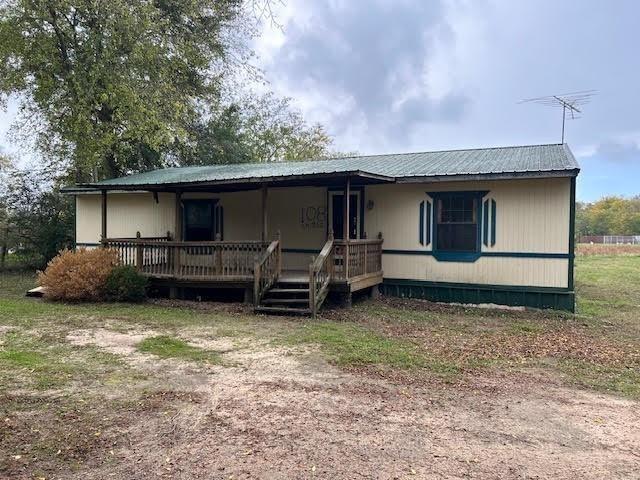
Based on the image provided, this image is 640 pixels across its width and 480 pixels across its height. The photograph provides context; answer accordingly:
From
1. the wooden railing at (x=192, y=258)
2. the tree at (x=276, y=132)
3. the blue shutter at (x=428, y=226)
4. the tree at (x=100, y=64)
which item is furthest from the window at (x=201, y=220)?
the tree at (x=276, y=132)

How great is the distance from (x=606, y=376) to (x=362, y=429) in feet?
11.3

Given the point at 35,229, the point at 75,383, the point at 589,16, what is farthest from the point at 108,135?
the point at 589,16

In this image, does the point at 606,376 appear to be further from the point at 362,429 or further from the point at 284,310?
the point at 284,310

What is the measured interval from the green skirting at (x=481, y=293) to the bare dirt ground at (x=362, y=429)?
4.86 metres

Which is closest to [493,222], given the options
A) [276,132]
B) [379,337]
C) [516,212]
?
[516,212]

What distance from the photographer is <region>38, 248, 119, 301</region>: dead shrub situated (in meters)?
10.8

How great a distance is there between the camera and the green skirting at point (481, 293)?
1016cm

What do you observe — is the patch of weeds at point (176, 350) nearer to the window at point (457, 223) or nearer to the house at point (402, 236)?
the house at point (402, 236)

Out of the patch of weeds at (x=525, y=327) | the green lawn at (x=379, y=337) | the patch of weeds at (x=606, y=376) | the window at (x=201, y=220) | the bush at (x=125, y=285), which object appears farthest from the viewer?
the window at (x=201, y=220)

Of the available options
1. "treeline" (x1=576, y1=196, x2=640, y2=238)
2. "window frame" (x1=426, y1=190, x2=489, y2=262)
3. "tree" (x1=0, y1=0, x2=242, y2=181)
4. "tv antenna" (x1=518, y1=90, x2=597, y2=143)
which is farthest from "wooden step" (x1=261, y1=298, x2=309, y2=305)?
"treeline" (x1=576, y1=196, x2=640, y2=238)

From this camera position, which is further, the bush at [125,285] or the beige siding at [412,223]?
the bush at [125,285]

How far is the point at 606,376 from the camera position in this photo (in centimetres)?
582

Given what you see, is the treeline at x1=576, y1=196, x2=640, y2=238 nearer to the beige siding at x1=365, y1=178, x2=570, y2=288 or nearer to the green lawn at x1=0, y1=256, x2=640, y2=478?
the beige siding at x1=365, y1=178, x2=570, y2=288

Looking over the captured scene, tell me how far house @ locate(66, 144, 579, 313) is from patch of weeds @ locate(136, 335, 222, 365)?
2728mm
